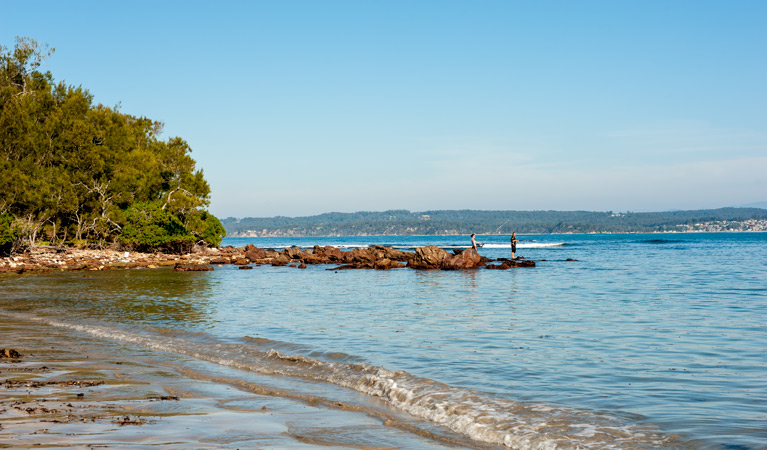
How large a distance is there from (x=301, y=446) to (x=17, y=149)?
5315 centimetres

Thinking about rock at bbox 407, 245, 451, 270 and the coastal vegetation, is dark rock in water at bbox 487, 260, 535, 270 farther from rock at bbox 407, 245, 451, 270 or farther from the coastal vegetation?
the coastal vegetation

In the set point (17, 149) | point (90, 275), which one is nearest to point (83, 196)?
point (17, 149)

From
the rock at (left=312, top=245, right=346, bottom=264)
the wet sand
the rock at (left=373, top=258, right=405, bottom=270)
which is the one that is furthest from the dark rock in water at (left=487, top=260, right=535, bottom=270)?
the wet sand

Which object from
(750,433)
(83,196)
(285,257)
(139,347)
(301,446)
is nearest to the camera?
(301,446)

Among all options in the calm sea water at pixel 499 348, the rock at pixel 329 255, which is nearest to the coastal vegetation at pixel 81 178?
the rock at pixel 329 255

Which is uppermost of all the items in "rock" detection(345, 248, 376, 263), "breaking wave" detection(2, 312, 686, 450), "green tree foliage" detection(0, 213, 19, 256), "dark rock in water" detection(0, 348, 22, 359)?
"green tree foliage" detection(0, 213, 19, 256)

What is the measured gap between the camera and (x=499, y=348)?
516 inches

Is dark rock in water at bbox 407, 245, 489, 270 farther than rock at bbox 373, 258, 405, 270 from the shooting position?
No

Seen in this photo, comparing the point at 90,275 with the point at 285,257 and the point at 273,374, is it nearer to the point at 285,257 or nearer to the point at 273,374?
the point at 285,257

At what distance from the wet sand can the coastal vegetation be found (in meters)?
41.8

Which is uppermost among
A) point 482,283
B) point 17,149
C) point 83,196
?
point 17,149

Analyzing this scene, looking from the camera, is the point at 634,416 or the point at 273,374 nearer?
the point at 634,416

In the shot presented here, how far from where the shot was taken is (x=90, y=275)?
38938mm

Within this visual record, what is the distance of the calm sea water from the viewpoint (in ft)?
26.2
